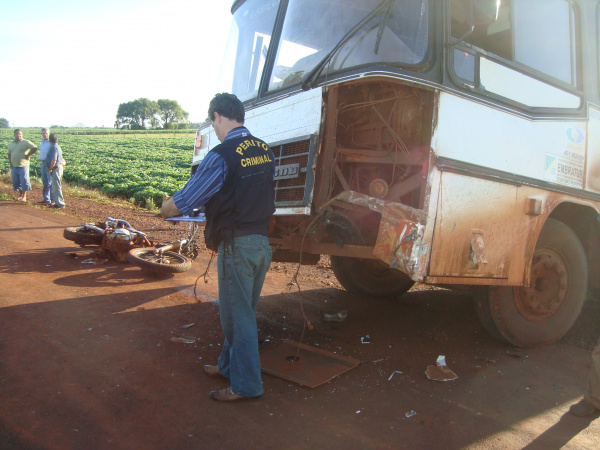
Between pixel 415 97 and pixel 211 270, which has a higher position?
pixel 415 97

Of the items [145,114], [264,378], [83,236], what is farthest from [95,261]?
[145,114]

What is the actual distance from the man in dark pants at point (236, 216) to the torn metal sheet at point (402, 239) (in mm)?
861

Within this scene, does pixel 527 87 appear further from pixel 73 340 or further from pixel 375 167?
pixel 73 340

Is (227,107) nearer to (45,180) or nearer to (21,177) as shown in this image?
(45,180)

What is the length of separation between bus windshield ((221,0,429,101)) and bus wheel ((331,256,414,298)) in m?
2.38

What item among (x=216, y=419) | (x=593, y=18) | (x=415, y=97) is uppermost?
(x=593, y=18)

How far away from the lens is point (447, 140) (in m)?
3.29

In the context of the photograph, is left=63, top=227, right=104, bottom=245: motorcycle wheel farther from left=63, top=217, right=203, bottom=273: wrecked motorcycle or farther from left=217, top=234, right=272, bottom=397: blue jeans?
left=217, top=234, right=272, bottom=397: blue jeans

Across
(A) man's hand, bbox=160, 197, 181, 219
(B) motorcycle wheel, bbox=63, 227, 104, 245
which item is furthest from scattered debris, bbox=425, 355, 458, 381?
(B) motorcycle wheel, bbox=63, 227, 104, 245

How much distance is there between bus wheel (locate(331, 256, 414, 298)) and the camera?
226 inches

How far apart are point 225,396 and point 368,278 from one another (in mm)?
3134

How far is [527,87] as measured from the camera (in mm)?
3953

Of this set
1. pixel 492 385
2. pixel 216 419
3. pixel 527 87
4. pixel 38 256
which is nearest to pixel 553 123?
pixel 527 87

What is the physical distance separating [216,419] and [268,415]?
1.04 ft
